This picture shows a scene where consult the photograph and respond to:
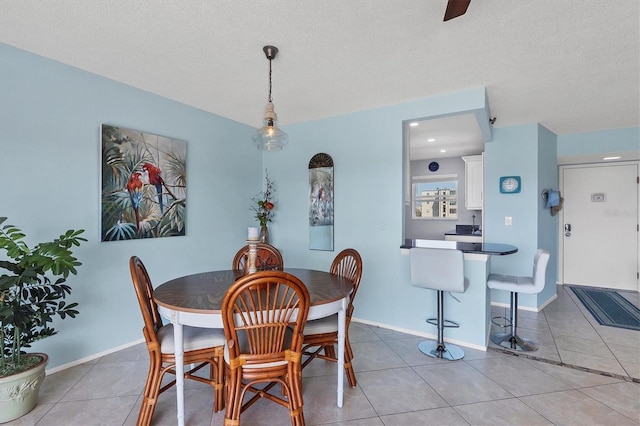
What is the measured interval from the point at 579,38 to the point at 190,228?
12.3ft

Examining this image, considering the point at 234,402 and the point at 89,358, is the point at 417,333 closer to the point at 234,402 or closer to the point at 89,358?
the point at 234,402

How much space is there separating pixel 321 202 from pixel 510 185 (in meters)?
2.60

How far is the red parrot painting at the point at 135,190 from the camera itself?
2.89 m

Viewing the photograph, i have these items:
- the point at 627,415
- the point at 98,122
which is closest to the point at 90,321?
the point at 98,122

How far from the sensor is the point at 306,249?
4000 millimetres

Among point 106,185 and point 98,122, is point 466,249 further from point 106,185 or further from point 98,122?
point 98,122

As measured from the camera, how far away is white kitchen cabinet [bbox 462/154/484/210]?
5203mm

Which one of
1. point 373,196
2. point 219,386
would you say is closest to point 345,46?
point 373,196

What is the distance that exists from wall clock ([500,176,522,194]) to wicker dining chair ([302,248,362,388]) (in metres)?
2.90

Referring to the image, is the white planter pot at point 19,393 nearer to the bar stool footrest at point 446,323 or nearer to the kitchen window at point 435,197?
the bar stool footrest at point 446,323

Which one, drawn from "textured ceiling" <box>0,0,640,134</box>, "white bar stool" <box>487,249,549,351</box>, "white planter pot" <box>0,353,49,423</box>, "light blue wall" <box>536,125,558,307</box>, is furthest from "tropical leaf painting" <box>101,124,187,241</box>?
"light blue wall" <box>536,125,558,307</box>

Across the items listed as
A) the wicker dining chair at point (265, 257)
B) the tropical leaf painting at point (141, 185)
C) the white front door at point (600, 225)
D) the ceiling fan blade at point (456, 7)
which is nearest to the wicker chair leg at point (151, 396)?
the wicker dining chair at point (265, 257)

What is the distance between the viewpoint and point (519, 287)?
2.79 m

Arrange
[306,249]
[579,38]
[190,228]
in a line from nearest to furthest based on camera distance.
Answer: [579,38]
[190,228]
[306,249]
